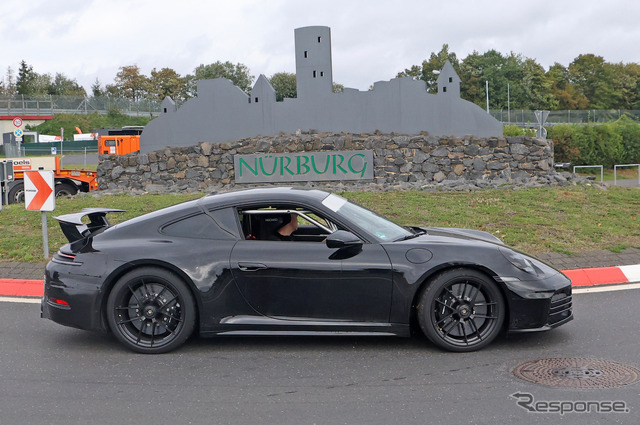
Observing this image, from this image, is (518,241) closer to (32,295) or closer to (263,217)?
(263,217)

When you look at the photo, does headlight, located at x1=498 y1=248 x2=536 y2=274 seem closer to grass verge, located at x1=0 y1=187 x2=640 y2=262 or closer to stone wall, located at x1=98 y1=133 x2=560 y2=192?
grass verge, located at x1=0 y1=187 x2=640 y2=262

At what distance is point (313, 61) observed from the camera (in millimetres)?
17969

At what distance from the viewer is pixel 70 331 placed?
21.7 feet

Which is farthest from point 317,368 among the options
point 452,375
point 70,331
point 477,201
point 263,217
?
point 477,201

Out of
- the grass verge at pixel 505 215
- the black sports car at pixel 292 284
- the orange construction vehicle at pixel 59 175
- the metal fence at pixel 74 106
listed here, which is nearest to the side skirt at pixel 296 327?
the black sports car at pixel 292 284

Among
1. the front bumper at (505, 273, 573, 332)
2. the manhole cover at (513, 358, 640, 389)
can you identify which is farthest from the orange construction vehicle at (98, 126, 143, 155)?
the manhole cover at (513, 358, 640, 389)

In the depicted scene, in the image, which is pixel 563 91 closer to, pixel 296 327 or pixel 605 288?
pixel 605 288

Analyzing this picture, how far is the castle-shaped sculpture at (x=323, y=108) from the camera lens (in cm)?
1783

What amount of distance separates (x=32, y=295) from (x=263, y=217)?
379 centimetres

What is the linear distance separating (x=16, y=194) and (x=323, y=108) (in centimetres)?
1023

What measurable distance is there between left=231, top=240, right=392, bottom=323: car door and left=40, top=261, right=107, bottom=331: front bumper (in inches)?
46.3

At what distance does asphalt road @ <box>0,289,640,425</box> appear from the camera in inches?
173

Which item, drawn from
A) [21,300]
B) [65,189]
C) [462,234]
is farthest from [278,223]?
[65,189]

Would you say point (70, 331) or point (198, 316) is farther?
point (70, 331)
